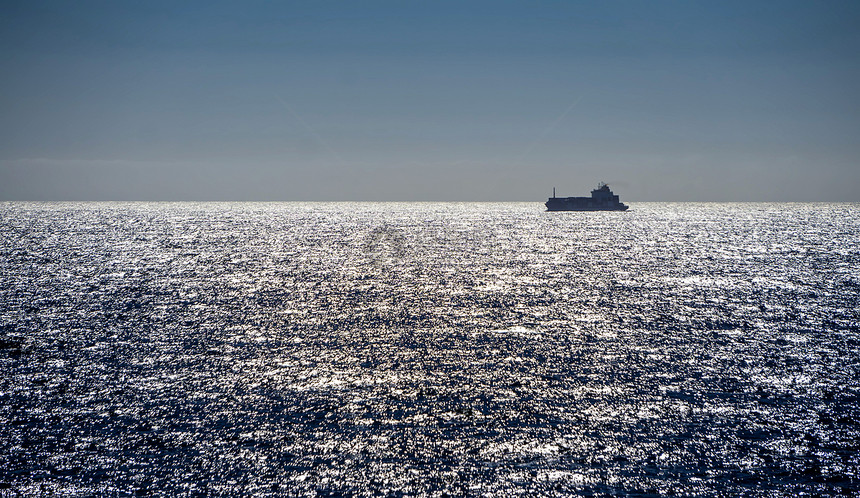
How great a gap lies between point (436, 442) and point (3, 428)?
15142mm

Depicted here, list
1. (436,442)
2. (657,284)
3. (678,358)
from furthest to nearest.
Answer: (657,284) < (678,358) < (436,442)

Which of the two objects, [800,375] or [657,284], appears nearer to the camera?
[800,375]

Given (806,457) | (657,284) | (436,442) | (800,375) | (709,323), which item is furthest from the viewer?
(657,284)

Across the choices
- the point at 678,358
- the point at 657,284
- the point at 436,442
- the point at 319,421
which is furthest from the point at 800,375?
the point at 657,284

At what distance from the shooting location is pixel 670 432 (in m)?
19.4

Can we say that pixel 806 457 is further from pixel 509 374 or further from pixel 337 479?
pixel 337 479

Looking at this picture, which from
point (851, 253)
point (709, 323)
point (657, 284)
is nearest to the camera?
point (709, 323)

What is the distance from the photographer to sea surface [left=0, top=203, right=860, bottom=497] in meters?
16.5

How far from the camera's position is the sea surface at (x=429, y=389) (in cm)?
1648

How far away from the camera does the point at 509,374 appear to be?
26.3 meters

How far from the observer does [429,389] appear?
2420cm

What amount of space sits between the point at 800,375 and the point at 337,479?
22.2 meters

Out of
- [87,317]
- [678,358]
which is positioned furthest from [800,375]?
[87,317]

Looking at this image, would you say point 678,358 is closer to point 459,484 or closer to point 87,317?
point 459,484
